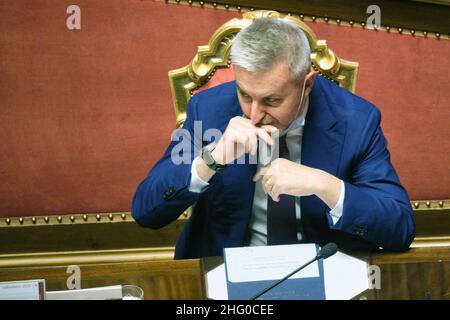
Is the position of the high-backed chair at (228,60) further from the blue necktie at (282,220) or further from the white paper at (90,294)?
the white paper at (90,294)

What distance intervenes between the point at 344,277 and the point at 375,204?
241mm

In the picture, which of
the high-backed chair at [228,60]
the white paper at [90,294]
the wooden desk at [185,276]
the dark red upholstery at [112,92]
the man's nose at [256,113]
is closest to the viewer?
the white paper at [90,294]

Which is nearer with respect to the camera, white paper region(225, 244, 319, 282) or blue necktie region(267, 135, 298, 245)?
white paper region(225, 244, 319, 282)

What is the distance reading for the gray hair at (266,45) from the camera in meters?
1.59

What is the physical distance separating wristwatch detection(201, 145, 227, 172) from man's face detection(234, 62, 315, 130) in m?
0.12

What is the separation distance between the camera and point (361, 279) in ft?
5.07

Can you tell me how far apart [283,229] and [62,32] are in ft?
3.29

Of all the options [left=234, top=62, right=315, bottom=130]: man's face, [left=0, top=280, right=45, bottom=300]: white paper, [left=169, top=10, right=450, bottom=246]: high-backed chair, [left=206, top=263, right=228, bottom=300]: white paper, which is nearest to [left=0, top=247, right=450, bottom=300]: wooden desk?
[left=206, top=263, right=228, bottom=300]: white paper

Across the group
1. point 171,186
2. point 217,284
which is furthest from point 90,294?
point 171,186

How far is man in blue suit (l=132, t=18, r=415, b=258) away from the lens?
5.32 ft

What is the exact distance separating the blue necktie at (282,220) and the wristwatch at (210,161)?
0.18 meters

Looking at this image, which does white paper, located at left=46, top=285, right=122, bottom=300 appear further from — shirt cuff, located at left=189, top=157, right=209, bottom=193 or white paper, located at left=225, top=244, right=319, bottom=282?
shirt cuff, located at left=189, top=157, right=209, bottom=193

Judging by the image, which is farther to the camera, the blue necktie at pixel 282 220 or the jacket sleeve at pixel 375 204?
the blue necktie at pixel 282 220

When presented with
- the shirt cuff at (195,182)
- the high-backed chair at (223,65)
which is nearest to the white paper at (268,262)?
the shirt cuff at (195,182)
